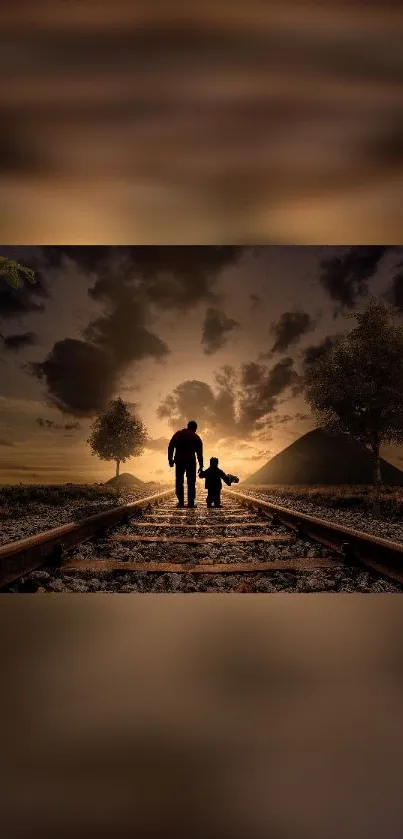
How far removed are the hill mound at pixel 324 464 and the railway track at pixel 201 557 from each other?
461mm

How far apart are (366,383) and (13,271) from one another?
3.07 m

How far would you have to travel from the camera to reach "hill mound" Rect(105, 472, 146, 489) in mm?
4867

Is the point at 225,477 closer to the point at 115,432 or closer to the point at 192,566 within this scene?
the point at 115,432

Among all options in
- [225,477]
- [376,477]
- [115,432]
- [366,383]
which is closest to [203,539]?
[225,477]

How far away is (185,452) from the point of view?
4648 millimetres

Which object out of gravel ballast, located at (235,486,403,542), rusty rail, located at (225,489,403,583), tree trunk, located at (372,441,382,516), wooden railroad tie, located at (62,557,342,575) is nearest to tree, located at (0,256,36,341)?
wooden railroad tie, located at (62,557,342,575)

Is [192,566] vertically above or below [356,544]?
below

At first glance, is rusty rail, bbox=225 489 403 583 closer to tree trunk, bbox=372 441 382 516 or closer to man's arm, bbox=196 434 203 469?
man's arm, bbox=196 434 203 469

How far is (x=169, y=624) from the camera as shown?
2.41 metres

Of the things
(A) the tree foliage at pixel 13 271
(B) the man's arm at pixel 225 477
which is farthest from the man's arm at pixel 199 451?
(A) the tree foliage at pixel 13 271

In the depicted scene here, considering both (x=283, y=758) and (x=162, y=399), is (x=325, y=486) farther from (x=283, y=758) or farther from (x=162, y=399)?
(x=283, y=758)
